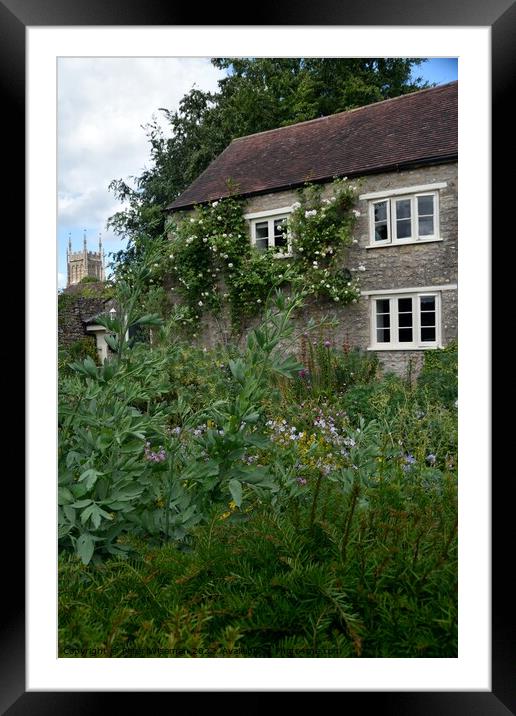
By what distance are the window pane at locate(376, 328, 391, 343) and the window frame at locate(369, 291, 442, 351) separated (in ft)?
0.15

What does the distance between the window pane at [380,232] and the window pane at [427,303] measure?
3.34ft

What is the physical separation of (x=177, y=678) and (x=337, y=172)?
689 centimetres

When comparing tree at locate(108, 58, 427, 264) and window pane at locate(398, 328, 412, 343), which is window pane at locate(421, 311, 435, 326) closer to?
window pane at locate(398, 328, 412, 343)

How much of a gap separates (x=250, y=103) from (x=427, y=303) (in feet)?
10.7

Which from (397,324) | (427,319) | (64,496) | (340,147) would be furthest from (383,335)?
(64,496)

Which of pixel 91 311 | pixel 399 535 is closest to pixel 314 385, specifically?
pixel 91 311

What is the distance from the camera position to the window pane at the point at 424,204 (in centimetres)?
678

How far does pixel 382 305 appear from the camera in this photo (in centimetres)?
749

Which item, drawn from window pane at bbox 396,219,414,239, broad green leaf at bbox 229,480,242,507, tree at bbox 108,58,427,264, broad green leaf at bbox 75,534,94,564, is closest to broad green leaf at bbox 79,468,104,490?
broad green leaf at bbox 75,534,94,564

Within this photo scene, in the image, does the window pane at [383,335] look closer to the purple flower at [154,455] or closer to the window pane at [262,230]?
the window pane at [262,230]

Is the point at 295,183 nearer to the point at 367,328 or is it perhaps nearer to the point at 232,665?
the point at 367,328

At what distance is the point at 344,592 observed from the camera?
1447mm

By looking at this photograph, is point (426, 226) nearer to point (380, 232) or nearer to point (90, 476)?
point (380, 232)
